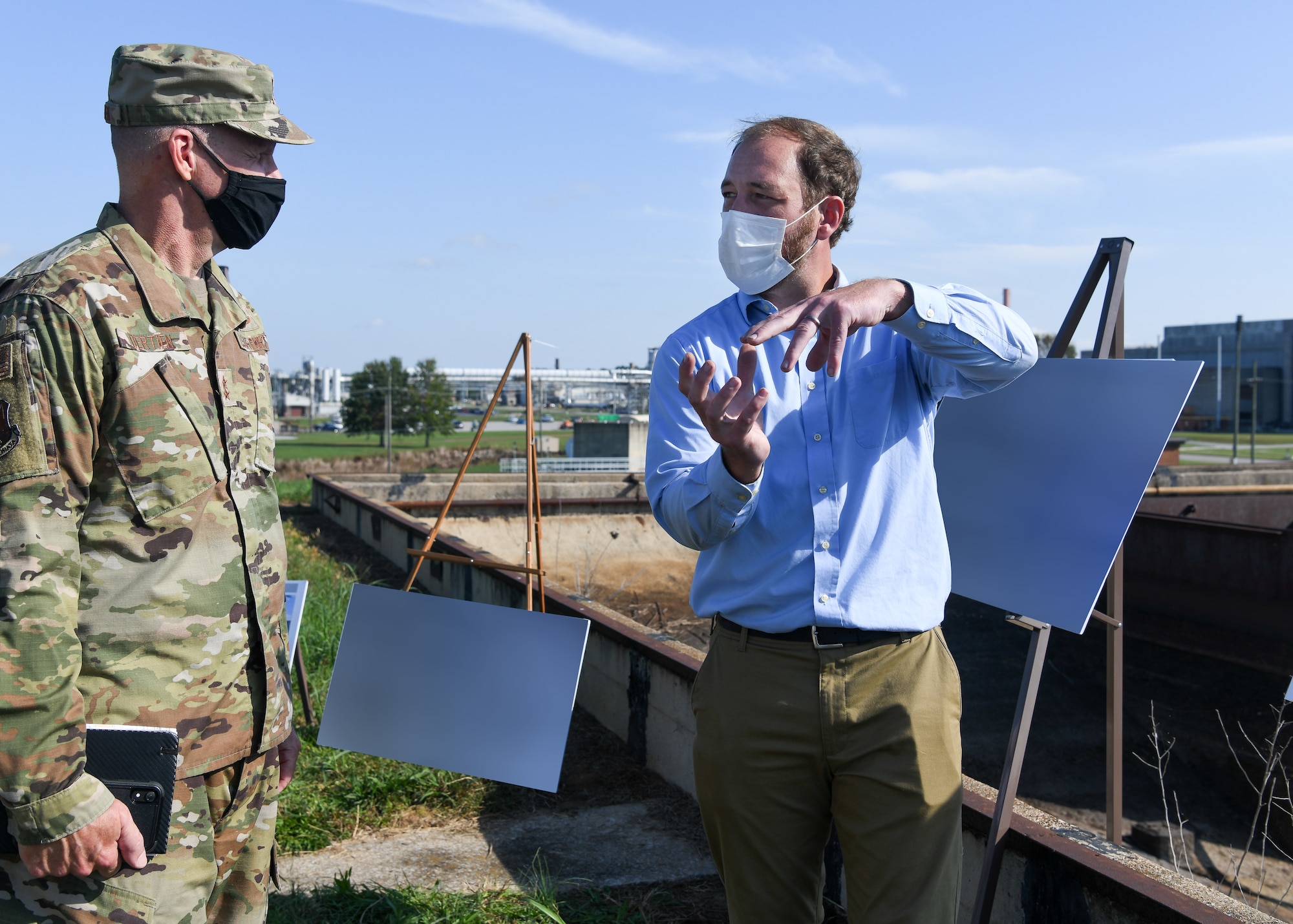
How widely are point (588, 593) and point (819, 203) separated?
29.1 feet

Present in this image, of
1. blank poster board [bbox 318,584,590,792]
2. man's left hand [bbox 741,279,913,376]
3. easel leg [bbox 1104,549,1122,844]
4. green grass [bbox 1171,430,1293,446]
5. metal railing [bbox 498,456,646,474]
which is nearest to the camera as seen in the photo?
man's left hand [bbox 741,279,913,376]

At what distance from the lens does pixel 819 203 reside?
2.31m

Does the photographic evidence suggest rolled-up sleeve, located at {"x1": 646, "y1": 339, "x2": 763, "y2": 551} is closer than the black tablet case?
No

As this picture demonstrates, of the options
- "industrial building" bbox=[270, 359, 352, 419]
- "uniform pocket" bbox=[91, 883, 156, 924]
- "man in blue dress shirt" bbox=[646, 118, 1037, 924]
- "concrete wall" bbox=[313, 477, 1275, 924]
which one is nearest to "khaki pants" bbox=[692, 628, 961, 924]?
"man in blue dress shirt" bbox=[646, 118, 1037, 924]

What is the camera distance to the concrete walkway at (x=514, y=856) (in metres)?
3.78

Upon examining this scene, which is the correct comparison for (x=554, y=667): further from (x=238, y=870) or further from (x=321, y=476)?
(x=321, y=476)

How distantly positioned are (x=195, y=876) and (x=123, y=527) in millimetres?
689

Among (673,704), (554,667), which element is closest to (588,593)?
(673,704)

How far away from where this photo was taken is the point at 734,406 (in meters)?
1.85

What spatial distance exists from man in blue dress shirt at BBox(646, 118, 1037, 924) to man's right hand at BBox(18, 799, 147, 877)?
3.58ft

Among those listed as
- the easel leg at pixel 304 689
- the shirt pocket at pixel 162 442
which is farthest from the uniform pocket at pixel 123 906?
the easel leg at pixel 304 689

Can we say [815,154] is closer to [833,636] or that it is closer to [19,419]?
[833,636]

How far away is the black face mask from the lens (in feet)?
7.04

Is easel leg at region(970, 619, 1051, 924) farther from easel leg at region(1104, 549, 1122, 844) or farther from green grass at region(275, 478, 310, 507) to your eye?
green grass at region(275, 478, 310, 507)
